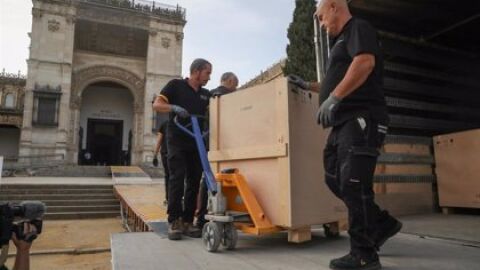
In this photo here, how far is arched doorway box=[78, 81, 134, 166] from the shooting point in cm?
2553

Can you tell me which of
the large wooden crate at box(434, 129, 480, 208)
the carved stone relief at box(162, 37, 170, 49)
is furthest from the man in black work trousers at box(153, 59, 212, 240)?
the carved stone relief at box(162, 37, 170, 49)

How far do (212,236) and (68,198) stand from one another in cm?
1010

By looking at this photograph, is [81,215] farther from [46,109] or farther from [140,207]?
[46,109]

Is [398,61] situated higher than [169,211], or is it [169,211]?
[398,61]

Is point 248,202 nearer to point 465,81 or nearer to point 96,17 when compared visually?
point 465,81

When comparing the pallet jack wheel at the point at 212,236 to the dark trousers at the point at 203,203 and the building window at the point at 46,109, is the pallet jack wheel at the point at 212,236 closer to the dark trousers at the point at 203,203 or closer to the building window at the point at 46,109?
the dark trousers at the point at 203,203

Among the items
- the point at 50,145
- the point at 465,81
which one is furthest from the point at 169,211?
the point at 50,145

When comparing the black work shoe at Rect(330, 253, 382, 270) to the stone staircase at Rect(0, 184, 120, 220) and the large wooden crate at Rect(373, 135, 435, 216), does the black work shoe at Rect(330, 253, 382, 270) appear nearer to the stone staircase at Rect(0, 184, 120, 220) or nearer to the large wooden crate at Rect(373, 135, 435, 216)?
the large wooden crate at Rect(373, 135, 435, 216)

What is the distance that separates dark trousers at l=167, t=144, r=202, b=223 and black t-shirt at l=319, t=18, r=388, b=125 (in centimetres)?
164

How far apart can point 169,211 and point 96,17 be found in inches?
918

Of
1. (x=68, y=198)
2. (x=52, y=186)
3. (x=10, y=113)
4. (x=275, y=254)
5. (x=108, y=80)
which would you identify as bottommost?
(x=68, y=198)

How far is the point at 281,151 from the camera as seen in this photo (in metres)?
2.72

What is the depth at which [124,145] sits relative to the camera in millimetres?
25922

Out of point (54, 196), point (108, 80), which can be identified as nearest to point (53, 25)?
point (108, 80)
